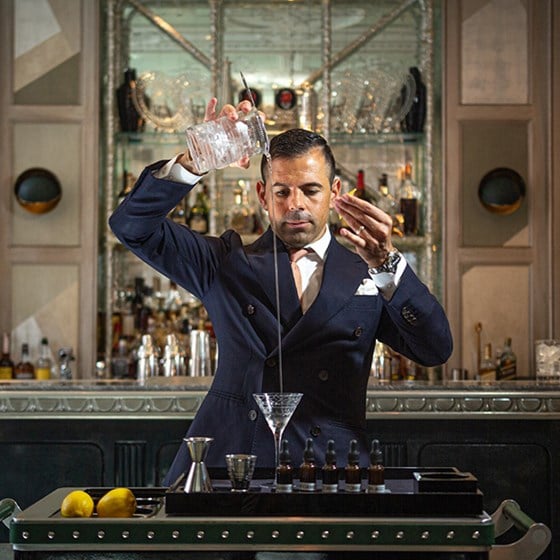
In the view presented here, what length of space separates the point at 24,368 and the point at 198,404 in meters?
1.85

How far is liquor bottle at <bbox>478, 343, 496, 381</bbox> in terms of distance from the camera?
575cm

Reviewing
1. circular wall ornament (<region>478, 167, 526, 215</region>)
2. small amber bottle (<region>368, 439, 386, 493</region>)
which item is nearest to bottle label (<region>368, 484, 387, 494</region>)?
small amber bottle (<region>368, 439, 386, 493</region>)

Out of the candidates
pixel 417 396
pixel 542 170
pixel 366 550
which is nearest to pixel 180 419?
pixel 417 396

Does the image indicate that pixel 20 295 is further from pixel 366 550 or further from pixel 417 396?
pixel 366 550

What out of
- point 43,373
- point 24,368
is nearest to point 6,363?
point 24,368

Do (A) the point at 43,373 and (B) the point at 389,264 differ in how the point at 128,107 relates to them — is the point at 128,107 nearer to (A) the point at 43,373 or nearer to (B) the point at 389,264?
(A) the point at 43,373

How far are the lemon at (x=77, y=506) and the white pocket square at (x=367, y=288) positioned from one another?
34.0 inches

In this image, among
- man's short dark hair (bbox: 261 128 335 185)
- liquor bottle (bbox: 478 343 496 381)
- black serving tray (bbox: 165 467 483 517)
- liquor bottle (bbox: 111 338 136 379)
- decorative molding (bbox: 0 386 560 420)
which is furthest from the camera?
liquor bottle (bbox: 111 338 136 379)

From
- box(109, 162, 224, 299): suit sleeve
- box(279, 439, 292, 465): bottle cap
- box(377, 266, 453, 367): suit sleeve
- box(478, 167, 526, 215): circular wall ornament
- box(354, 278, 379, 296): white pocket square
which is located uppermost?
box(478, 167, 526, 215): circular wall ornament

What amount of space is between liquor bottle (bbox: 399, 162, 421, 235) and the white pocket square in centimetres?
331

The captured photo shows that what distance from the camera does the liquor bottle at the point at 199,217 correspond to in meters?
6.00

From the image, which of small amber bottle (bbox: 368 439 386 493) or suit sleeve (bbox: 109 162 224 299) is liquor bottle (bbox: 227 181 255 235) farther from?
small amber bottle (bbox: 368 439 386 493)

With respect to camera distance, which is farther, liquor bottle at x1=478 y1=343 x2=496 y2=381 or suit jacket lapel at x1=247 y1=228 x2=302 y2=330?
liquor bottle at x1=478 y1=343 x2=496 y2=381

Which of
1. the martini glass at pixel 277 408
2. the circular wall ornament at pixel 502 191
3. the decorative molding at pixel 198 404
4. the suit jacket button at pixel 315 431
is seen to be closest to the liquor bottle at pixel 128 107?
the circular wall ornament at pixel 502 191
